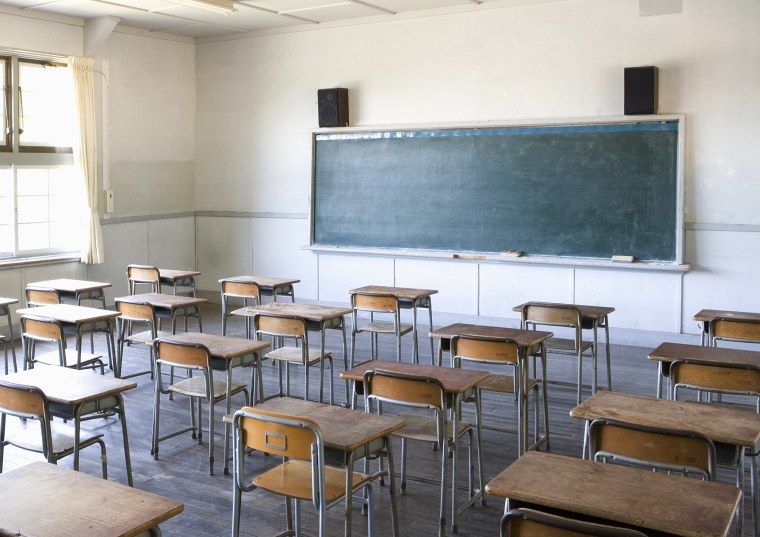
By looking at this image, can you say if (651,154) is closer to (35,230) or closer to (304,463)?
(304,463)

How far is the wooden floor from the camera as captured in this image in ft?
12.7

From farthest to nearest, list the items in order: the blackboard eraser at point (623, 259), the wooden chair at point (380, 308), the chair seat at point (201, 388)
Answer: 1. the blackboard eraser at point (623, 259)
2. the wooden chair at point (380, 308)
3. the chair seat at point (201, 388)

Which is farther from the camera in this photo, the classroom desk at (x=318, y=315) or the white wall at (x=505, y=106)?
the white wall at (x=505, y=106)

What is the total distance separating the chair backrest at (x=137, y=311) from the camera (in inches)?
233

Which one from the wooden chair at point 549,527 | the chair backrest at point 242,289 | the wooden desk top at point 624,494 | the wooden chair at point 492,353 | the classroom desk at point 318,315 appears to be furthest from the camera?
the chair backrest at point 242,289

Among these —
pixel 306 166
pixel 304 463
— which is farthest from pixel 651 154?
pixel 304 463

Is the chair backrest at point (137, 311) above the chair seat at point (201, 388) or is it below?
above

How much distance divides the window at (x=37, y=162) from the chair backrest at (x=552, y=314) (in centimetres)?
576

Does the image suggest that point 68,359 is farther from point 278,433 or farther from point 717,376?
point 717,376

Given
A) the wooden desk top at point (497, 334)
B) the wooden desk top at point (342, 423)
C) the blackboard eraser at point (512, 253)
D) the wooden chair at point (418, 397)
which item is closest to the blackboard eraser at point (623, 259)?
the blackboard eraser at point (512, 253)

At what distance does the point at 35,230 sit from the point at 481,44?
18.1 feet

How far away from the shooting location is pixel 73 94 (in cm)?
902

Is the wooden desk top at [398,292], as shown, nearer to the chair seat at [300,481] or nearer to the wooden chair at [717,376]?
the wooden chair at [717,376]

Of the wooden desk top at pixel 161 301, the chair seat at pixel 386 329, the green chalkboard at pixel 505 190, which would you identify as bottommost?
the chair seat at pixel 386 329
